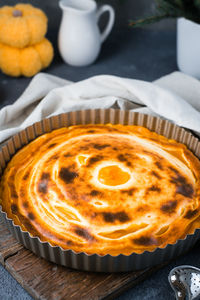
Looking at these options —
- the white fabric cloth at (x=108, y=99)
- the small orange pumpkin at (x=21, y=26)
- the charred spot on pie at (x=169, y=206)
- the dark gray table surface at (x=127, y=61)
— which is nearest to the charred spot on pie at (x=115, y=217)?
the charred spot on pie at (x=169, y=206)

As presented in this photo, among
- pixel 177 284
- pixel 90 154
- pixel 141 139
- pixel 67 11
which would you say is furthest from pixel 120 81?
pixel 177 284

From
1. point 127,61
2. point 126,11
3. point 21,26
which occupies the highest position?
point 21,26

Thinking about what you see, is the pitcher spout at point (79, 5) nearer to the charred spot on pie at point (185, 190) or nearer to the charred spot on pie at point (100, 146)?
the charred spot on pie at point (100, 146)

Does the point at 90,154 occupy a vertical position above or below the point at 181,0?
below

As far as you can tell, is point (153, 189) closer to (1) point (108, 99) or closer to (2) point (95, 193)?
(2) point (95, 193)

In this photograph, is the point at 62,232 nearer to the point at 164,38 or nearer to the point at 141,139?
the point at 141,139

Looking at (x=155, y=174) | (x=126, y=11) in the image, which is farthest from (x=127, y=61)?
(x=155, y=174)

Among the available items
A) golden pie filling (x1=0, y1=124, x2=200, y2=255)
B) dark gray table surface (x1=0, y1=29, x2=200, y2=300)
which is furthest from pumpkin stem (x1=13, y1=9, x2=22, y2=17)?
golden pie filling (x1=0, y1=124, x2=200, y2=255)
